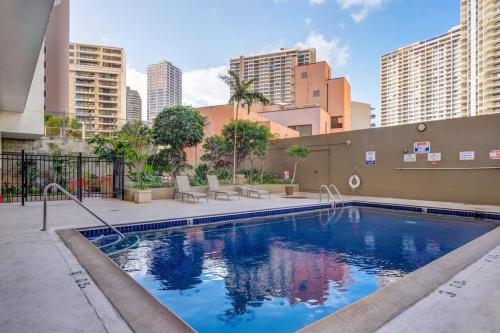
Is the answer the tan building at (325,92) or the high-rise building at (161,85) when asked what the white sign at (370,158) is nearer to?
the tan building at (325,92)

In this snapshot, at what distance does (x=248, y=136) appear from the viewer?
1595 centimetres

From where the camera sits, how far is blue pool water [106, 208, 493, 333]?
335 centimetres

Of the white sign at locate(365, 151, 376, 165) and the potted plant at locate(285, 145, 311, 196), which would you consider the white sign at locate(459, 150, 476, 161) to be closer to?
the white sign at locate(365, 151, 376, 165)

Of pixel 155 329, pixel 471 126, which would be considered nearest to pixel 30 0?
pixel 155 329

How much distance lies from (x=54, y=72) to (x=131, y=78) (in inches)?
1574

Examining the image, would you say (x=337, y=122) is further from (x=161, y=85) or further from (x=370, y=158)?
(x=161, y=85)

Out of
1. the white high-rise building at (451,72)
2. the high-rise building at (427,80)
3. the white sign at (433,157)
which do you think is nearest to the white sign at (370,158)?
the white sign at (433,157)

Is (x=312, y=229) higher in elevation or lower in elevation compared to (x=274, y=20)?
lower

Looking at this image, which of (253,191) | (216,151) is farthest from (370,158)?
(216,151)

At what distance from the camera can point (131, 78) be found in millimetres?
104188

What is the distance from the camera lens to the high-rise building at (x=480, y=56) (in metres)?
65.1

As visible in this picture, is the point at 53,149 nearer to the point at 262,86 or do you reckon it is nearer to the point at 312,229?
the point at 312,229

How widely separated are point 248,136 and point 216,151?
2.41 meters

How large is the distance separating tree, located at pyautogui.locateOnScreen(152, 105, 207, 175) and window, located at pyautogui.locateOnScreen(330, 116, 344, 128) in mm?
25067
